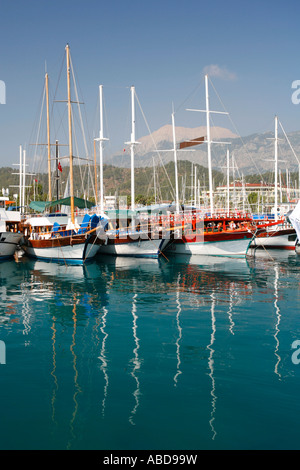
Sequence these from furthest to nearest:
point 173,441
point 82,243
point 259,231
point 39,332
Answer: point 259,231, point 82,243, point 39,332, point 173,441

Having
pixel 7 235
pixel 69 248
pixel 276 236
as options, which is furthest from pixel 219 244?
pixel 7 235

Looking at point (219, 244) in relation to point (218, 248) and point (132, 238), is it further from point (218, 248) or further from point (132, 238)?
point (132, 238)

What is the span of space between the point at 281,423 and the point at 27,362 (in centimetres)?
716

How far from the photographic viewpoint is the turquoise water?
25.5ft

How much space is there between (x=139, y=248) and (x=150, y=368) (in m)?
26.0

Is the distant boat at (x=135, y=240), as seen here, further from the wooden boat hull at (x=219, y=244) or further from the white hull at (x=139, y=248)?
the wooden boat hull at (x=219, y=244)

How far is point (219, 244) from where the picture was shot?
37094 millimetres

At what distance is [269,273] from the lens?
28359mm

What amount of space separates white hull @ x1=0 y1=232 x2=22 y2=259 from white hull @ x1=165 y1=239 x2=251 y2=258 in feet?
52.4

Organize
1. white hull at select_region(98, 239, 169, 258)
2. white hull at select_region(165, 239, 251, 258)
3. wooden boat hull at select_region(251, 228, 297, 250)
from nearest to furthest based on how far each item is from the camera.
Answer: white hull at select_region(98, 239, 169, 258)
white hull at select_region(165, 239, 251, 258)
wooden boat hull at select_region(251, 228, 297, 250)
